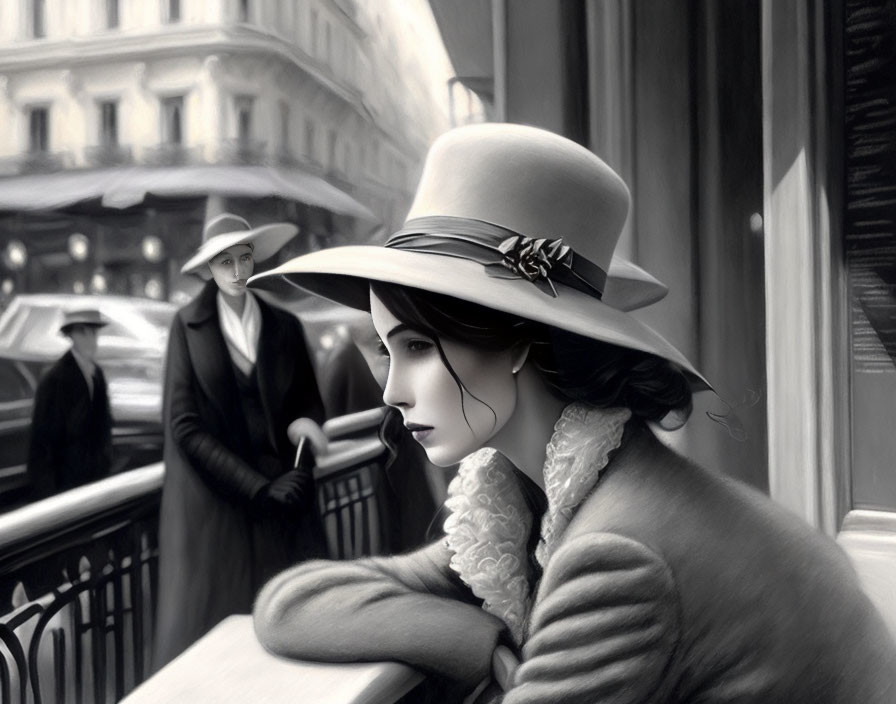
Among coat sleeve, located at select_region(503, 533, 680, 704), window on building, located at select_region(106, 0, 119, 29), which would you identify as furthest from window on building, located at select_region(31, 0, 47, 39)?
coat sleeve, located at select_region(503, 533, 680, 704)

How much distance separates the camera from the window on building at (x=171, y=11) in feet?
5.30

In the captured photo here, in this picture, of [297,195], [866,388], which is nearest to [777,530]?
[866,388]

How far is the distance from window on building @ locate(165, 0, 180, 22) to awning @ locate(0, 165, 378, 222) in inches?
10.8

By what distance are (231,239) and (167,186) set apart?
0.16 metres

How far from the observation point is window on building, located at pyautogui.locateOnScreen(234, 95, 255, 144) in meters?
1.64

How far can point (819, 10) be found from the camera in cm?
170

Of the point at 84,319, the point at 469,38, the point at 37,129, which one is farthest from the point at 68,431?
the point at 469,38

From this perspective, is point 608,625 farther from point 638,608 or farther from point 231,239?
point 231,239

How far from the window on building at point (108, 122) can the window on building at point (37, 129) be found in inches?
3.6

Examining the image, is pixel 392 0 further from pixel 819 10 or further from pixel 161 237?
pixel 819 10

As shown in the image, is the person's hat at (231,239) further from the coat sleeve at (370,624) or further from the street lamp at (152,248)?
the coat sleeve at (370,624)

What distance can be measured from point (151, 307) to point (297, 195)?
0.35 m

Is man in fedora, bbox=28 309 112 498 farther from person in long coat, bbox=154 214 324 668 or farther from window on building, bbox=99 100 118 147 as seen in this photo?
window on building, bbox=99 100 118 147

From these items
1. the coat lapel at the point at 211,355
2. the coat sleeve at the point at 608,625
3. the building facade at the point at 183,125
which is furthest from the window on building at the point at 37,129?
the coat sleeve at the point at 608,625
